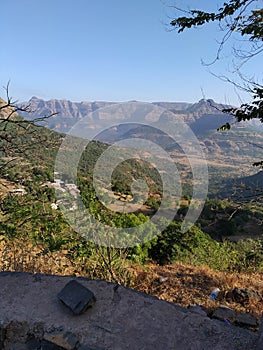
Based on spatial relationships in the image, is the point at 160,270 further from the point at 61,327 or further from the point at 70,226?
the point at 61,327

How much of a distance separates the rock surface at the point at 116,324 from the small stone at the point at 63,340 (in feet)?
0.18

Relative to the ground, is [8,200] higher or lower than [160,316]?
higher

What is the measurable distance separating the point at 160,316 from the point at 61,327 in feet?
2.53

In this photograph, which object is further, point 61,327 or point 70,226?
point 70,226

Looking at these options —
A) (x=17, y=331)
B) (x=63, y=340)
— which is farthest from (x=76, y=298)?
(x=17, y=331)

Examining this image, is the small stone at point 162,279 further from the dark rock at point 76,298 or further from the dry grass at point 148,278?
the dark rock at point 76,298

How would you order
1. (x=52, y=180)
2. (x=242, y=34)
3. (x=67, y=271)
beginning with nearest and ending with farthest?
(x=242, y=34), (x=67, y=271), (x=52, y=180)

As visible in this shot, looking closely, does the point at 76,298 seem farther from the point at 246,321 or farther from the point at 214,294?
the point at 214,294

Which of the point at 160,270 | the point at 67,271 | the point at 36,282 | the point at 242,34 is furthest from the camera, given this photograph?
the point at 160,270

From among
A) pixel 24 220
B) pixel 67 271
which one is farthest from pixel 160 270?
pixel 24 220

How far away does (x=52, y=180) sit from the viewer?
5570 millimetres

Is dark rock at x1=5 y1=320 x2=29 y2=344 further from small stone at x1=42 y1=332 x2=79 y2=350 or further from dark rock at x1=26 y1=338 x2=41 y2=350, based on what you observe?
small stone at x1=42 y1=332 x2=79 y2=350

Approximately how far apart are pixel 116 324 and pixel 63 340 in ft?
1.36

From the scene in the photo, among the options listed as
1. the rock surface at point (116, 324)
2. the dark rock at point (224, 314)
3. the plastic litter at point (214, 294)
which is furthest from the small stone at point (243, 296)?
the rock surface at point (116, 324)
